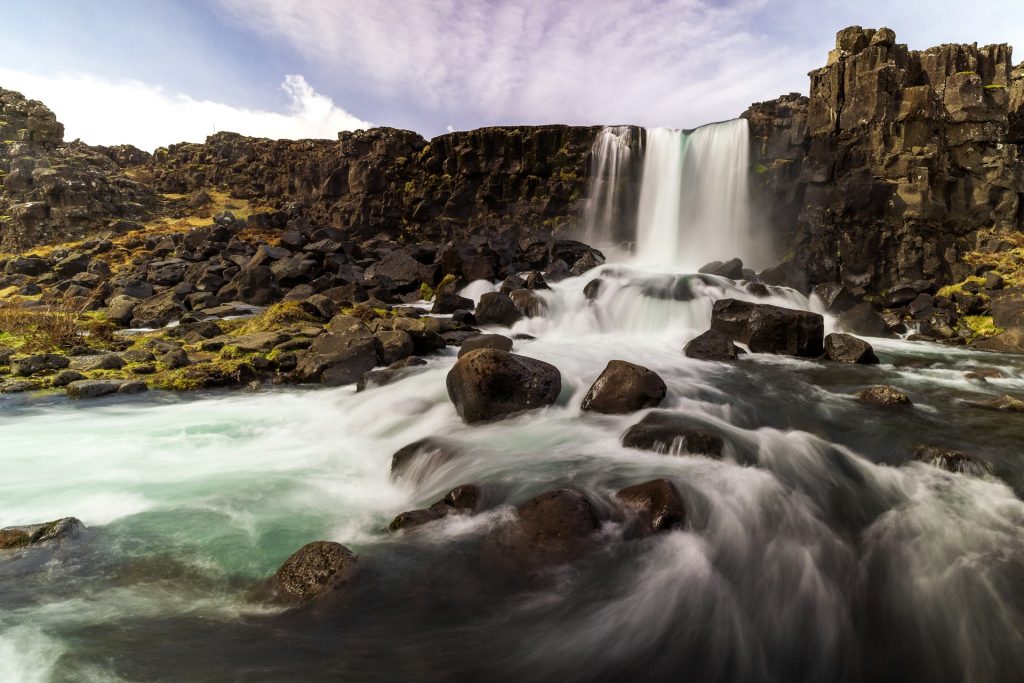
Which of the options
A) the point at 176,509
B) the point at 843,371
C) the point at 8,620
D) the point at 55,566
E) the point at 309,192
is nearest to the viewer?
the point at 8,620

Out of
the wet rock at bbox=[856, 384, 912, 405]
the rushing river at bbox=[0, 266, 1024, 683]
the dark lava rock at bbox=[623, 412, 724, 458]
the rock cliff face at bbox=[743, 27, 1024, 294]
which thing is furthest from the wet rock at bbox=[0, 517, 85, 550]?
the rock cliff face at bbox=[743, 27, 1024, 294]

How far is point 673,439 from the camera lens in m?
6.38

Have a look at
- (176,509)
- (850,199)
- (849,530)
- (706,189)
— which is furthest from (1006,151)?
(176,509)

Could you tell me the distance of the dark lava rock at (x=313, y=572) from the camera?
3883 millimetres

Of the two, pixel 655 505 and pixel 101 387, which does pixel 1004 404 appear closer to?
pixel 655 505

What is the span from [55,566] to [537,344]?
10469mm

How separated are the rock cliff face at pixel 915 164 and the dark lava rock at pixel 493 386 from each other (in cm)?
1665

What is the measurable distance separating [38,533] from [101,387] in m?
6.35

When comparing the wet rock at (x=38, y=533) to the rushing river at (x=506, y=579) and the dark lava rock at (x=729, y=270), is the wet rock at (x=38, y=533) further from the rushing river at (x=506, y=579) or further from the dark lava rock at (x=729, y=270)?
the dark lava rock at (x=729, y=270)

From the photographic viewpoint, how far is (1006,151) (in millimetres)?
19625

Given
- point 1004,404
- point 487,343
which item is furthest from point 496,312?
point 1004,404

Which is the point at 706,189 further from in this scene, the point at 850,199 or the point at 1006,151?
the point at 1006,151

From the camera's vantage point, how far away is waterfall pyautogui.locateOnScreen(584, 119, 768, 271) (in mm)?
26031

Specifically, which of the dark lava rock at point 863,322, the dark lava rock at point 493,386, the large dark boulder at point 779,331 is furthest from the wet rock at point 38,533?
the dark lava rock at point 863,322
